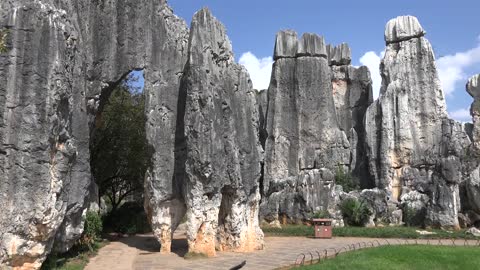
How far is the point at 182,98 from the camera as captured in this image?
17453 mm

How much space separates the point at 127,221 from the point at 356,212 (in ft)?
41.5

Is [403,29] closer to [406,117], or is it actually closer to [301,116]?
[406,117]

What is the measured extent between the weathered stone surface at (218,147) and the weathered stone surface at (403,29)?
2182 centimetres

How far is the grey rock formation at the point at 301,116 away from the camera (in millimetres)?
36062

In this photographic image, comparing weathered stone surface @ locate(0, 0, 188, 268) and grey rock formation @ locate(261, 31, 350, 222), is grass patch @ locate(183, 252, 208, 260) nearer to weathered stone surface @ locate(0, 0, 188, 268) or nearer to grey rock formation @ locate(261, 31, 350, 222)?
weathered stone surface @ locate(0, 0, 188, 268)

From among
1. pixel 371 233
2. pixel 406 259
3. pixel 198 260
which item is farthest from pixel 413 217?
pixel 198 260

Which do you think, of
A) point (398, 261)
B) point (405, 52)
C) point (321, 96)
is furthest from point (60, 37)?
point (405, 52)

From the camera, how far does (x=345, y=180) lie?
34.1 metres

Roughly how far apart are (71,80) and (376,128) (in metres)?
28.1

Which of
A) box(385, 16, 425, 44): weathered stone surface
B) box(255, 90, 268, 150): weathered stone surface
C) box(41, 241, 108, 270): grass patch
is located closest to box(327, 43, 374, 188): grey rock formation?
box(385, 16, 425, 44): weathered stone surface

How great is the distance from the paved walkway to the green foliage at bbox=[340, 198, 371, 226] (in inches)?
200

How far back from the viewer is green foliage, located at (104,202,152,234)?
23.6 meters

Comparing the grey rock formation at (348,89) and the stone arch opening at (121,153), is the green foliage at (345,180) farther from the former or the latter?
the stone arch opening at (121,153)

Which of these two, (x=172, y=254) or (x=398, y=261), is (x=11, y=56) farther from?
(x=398, y=261)
